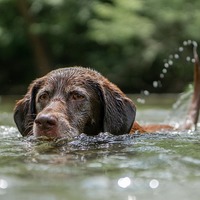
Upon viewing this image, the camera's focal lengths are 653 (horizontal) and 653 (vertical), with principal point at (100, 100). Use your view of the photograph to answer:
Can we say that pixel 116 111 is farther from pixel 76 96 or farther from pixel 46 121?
pixel 46 121

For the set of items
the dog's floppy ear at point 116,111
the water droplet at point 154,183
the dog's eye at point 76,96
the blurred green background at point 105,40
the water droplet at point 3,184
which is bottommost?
the blurred green background at point 105,40

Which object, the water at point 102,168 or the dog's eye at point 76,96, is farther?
the dog's eye at point 76,96

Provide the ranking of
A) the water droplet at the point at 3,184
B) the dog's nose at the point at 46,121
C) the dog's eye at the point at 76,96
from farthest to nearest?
1. the dog's eye at the point at 76,96
2. the dog's nose at the point at 46,121
3. the water droplet at the point at 3,184

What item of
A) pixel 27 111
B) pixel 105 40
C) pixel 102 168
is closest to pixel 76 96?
pixel 27 111

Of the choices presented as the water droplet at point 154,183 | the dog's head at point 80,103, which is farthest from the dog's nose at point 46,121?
the water droplet at point 154,183

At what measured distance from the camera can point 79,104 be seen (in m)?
5.98

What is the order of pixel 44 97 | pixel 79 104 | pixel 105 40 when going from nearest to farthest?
pixel 79 104, pixel 44 97, pixel 105 40

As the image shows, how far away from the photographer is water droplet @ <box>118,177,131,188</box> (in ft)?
12.1

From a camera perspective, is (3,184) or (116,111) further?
(116,111)

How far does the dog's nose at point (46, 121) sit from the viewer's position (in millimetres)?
5404

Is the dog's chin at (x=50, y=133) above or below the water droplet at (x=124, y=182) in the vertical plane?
below

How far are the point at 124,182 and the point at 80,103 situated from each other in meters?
2.29

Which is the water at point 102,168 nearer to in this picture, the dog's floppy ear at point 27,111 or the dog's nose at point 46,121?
the dog's nose at point 46,121

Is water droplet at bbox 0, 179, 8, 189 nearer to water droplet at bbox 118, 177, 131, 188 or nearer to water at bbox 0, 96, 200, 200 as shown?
water at bbox 0, 96, 200, 200
